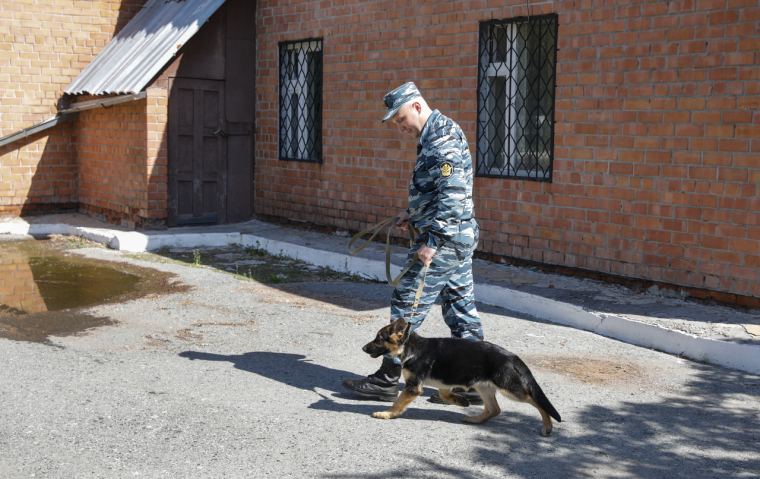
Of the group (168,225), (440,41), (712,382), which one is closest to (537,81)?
(440,41)

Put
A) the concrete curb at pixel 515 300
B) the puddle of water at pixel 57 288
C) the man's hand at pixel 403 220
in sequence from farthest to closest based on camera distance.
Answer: the puddle of water at pixel 57 288 < the concrete curb at pixel 515 300 < the man's hand at pixel 403 220

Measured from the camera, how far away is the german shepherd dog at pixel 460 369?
4090 mm

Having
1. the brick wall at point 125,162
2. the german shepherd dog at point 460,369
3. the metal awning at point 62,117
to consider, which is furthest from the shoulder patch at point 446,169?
the metal awning at point 62,117

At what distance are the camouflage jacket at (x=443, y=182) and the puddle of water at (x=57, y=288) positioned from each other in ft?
11.1

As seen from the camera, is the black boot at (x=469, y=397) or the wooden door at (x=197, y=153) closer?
the black boot at (x=469, y=397)

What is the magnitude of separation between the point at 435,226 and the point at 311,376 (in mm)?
1518

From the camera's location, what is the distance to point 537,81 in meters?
8.37

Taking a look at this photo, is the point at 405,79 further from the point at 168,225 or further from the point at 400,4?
the point at 168,225

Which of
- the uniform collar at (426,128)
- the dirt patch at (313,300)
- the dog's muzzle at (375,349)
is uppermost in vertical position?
the uniform collar at (426,128)

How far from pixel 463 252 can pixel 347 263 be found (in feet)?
15.0

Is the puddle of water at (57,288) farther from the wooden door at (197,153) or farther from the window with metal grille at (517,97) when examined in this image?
the window with metal grille at (517,97)

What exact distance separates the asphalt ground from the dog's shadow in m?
0.01

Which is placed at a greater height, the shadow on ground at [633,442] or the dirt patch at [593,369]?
the dirt patch at [593,369]

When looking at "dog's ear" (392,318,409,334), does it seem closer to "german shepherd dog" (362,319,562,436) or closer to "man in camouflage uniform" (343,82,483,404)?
"german shepherd dog" (362,319,562,436)
